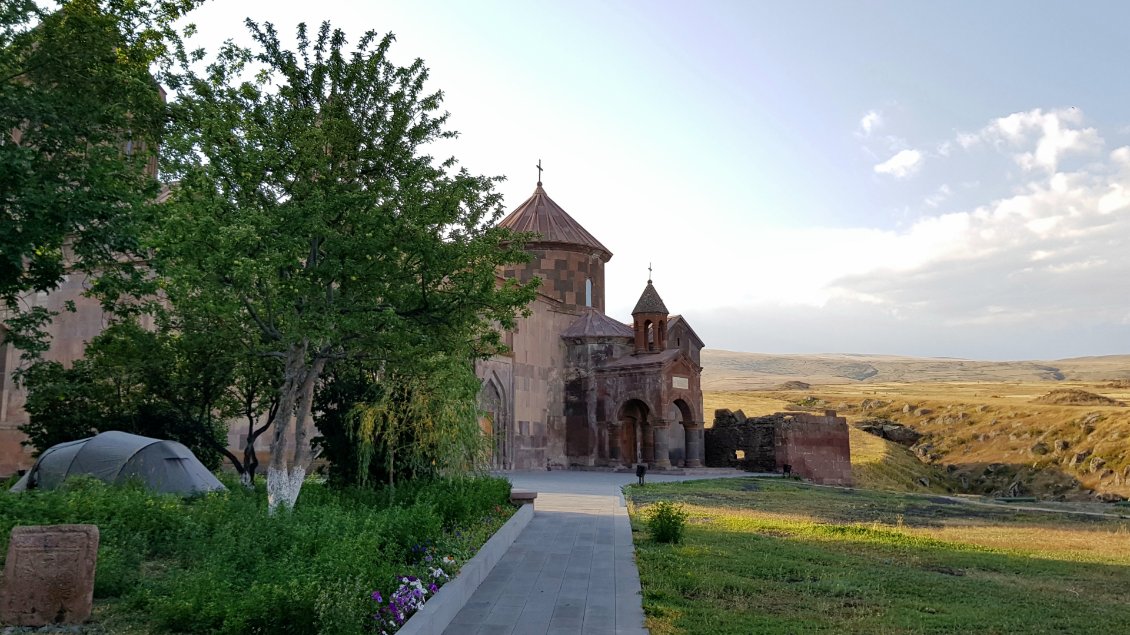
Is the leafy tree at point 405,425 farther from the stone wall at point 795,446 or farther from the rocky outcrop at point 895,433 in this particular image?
the rocky outcrop at point 895,433

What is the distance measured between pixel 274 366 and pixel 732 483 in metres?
14.9

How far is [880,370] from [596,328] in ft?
437

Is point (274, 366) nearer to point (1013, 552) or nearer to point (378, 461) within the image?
point (378, 461)

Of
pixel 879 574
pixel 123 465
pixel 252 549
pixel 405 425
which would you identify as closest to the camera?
pixel 252 549

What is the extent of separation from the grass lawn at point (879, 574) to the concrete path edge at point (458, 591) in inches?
67.8

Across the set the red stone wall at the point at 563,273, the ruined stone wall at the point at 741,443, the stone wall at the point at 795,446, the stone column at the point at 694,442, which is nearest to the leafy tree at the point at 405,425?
the stone column at the point at 694,442

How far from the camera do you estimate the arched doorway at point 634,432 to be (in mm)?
31031

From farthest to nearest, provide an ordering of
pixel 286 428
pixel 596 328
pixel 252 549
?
1. pixel 596 328
2. pixel 286 428
3. pixel 252 549

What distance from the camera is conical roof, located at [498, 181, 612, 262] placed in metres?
33.4

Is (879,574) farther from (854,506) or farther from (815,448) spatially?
(815,448)

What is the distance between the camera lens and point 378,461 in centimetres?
1159

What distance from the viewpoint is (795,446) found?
99.3ft

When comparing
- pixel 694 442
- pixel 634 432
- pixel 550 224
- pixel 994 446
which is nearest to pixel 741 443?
pixel 694 442

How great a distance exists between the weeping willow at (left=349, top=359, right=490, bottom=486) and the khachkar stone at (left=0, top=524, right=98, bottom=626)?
5032mm
